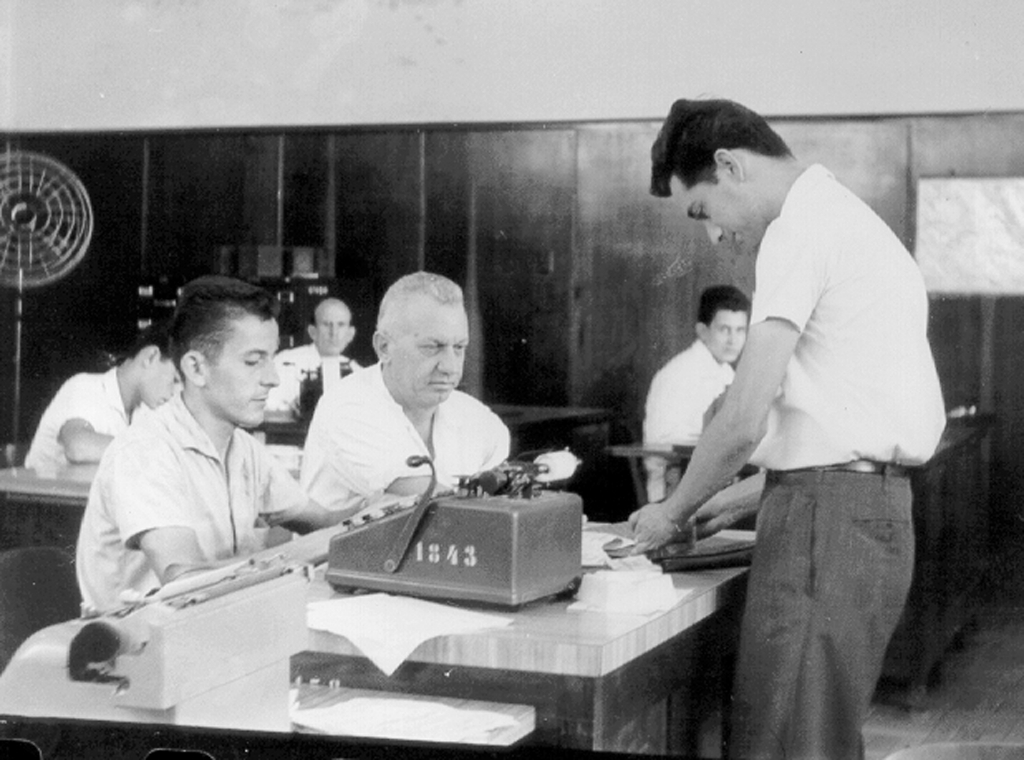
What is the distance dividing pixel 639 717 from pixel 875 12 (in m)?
1.58

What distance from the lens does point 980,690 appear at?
8.74 ft

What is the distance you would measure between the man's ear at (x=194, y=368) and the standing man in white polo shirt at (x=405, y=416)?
30cm

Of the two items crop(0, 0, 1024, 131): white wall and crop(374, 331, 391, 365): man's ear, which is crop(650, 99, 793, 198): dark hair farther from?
crop(374, 331, 391, 365): man's ear

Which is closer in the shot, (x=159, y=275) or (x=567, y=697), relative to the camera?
(x=567, y=697)

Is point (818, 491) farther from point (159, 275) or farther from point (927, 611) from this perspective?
point (159, 275)

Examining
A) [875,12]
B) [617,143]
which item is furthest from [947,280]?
[617,143]

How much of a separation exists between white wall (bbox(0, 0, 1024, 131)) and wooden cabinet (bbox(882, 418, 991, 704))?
74 cm

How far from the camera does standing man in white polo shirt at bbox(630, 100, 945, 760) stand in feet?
7.90

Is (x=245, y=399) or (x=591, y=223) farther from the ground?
(x=591, y=223)

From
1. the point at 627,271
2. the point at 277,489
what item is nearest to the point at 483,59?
the point at 627,271

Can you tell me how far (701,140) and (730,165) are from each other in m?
0.12

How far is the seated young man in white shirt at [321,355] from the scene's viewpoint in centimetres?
291

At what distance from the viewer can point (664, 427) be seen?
2.83m

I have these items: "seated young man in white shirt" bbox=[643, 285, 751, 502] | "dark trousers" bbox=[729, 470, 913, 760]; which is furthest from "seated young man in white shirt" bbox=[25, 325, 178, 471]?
"dark trousers" bbox=[729, 470, 913, 760]
